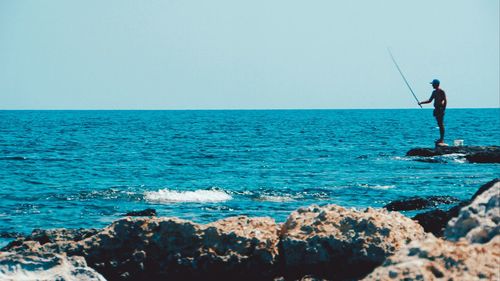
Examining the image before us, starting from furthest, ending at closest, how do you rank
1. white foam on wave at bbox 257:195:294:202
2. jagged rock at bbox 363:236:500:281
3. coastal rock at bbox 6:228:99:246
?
white foam on wave at bbox 257:195:294:202 < coastal rock at bbox 6:228:99:246 < jagged rock at bbox 363:236:500:281

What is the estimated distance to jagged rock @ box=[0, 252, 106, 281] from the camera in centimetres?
725

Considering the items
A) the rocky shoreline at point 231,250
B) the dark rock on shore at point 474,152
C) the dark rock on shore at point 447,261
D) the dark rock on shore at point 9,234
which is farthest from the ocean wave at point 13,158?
the dark rock on shore at point 447,261

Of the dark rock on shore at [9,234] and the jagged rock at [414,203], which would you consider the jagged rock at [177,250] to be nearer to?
the dark rock on shore at [9,234]

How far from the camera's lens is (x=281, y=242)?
7.77 meters

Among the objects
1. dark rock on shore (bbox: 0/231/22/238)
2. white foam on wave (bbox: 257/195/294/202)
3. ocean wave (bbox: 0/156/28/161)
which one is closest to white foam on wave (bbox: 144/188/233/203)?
white foam on wave (bbox: 257/195/294/202)

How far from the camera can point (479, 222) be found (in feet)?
19.1

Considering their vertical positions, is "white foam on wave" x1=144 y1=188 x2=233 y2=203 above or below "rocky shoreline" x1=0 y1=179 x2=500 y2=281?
below

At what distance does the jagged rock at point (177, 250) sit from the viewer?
25.3 ft

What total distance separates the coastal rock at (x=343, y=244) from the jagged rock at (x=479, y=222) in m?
1.38

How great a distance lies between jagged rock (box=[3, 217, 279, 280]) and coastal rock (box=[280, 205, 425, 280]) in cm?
30

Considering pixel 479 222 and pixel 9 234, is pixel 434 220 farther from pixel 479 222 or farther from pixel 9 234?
pixel 9 234

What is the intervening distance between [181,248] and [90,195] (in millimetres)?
14556

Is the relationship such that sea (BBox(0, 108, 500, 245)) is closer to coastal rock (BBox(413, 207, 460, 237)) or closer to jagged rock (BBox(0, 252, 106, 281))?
coastal rock (BBox(413, 207, 460, 237))

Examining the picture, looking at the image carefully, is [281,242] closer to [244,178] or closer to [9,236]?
[9,236]
